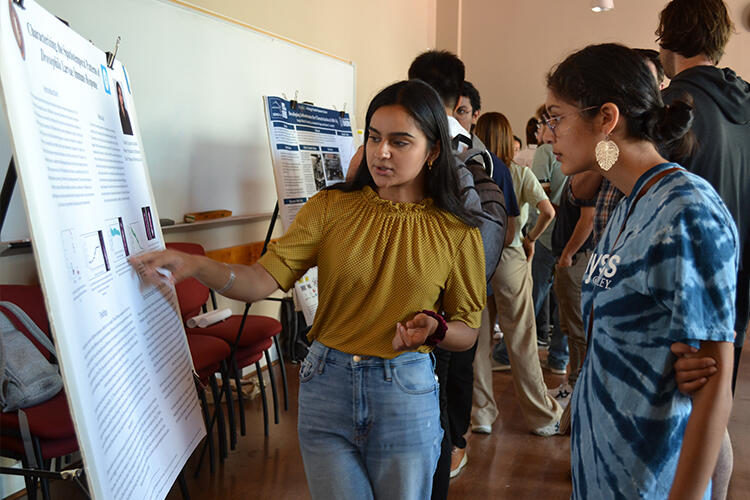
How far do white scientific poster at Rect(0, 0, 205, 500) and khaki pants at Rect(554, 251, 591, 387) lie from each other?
7.57 ft

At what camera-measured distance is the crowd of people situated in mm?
917

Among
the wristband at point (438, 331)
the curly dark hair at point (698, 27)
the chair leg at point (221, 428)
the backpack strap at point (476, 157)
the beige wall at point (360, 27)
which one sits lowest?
the chair leg at point (221, 428)

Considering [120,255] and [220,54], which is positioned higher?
[220,54]

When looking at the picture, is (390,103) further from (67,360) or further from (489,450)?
(489,450)

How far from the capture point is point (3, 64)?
0.86 metres

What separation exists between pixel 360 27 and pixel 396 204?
4301 millimetres

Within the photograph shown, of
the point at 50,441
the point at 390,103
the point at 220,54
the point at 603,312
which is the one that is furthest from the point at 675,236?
the point at 220,54

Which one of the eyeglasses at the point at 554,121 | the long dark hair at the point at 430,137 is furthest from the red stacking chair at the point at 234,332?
the eyeglasses at the point at 554,121

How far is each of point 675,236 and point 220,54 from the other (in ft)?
10.2

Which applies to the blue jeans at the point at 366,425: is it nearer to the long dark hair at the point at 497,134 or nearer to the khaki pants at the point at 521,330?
the khaki pants at the point at 521,330

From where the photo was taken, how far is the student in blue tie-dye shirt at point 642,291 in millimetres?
897

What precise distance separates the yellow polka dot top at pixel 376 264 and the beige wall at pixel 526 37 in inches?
236

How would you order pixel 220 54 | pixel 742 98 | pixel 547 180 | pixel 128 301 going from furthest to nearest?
1. pixel 547 180
2. pixel 220 54
3. pixel 742 98
4. pixel 128 301

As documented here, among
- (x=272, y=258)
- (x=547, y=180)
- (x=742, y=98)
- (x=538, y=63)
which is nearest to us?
(x=272, y=258)
